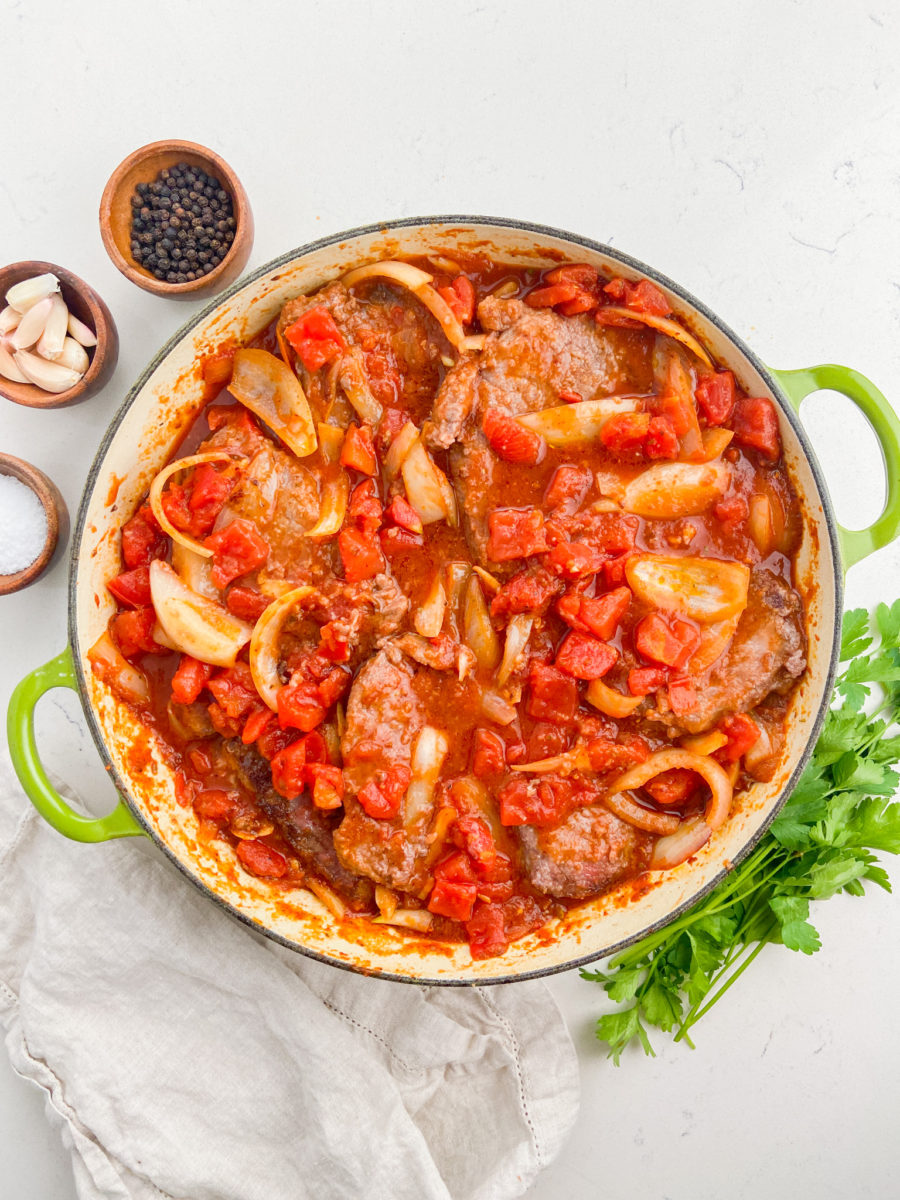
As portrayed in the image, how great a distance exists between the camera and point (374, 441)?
3.87 metres

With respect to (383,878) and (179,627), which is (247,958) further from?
(179,627)

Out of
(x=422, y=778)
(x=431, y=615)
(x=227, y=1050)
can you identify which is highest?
(x=431, y=615)

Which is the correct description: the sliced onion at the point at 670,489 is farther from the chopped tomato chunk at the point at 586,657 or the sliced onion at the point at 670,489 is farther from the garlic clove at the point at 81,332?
the garlic clove at the point at 81,332

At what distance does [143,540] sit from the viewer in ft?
13.0

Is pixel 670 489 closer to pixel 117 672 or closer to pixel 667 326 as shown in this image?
pixel 667 326

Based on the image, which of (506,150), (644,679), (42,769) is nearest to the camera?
(42,769)

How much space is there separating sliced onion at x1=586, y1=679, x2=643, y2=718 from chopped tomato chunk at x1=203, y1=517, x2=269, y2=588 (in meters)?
1.45

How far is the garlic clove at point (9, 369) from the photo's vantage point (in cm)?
397

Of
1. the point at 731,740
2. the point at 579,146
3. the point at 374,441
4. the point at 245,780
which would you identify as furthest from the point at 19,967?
the point at 579,146

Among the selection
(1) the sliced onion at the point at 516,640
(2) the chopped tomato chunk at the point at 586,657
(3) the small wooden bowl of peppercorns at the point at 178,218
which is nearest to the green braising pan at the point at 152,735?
(3) the small wooden bowl of peppercorns at the point at 178,218

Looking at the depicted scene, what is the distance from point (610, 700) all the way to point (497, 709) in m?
0.45

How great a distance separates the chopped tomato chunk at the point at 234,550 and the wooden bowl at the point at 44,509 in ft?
2.52

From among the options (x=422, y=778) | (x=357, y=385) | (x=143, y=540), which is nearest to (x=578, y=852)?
(x=422, y=778)

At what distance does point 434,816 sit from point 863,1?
161 inches
